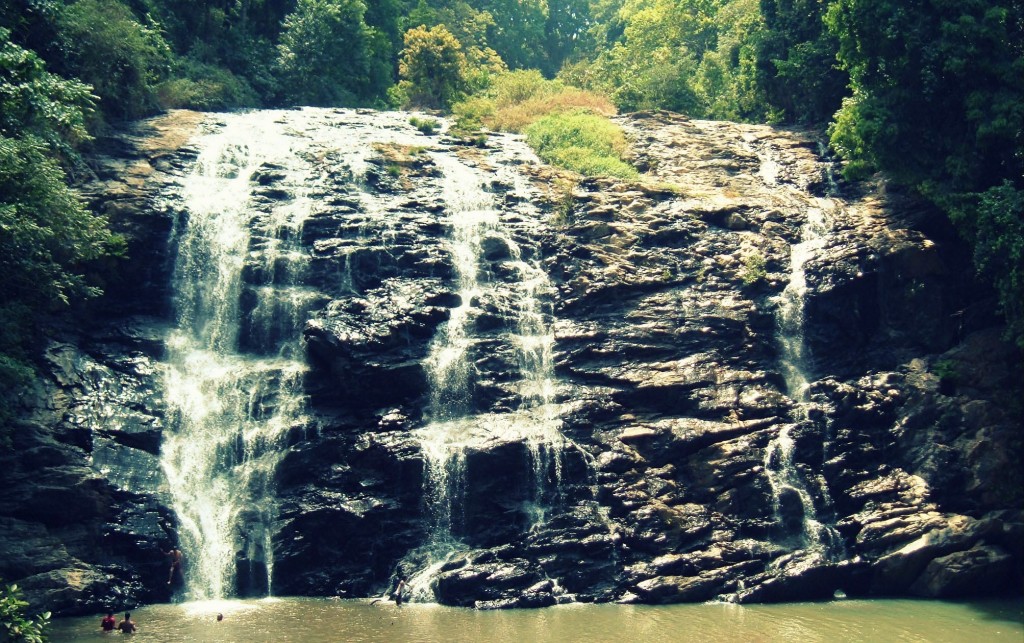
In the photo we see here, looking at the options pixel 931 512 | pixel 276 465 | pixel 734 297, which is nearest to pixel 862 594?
pixel 931 512

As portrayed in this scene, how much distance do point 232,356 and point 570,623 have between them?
11654 millimetres

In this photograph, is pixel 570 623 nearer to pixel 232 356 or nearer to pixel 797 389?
pixel 797 389

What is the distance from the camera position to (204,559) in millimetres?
21703

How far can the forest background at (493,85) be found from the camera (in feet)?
72.0

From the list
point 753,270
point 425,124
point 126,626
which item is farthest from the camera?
point 425,124

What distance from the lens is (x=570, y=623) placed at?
62.7 feet

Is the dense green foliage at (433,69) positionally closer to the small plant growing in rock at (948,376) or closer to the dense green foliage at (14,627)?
the small plant growing in rock at (948,376)

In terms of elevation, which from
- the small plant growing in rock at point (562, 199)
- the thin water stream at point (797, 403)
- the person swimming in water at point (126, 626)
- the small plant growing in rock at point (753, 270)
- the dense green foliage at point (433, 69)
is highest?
the dense green foliage at point (433, 69)

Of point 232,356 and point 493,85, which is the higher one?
point 493,85

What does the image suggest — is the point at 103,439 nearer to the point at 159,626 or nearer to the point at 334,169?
the point at 159,626

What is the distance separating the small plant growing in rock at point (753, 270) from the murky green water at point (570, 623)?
8.95m

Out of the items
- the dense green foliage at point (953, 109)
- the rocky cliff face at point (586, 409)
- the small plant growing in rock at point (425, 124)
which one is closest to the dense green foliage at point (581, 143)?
the rocky cliff face at point (586, 409)

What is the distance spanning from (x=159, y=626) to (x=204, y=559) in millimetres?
3214

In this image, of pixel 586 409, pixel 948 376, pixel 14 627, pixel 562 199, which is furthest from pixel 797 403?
pixel 14 627
